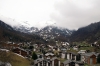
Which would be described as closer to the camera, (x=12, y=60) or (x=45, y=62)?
(x=12, y=60)

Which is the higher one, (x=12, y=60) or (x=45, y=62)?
(x=12, y=60)

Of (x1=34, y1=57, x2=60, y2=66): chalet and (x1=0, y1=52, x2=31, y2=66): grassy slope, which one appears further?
(x1=34, y1=57, x2=60, y2=66): chalet

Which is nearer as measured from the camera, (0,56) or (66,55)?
(0,56)

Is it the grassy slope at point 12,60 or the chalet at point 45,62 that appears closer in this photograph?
the grassy slope at point 12,60

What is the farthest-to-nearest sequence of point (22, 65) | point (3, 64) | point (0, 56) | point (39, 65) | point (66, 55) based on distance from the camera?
point (66, 55), point (39, 65), point (22, 65), point (0, 56), point (3, 64)

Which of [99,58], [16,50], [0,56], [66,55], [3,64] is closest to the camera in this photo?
[3,64]

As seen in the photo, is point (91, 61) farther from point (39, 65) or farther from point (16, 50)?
point (16, 50)

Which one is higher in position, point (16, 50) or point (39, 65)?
point (16, 50)

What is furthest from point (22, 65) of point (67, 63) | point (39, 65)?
point (67, 63)

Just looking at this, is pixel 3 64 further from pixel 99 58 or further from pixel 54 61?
pixel 99 58

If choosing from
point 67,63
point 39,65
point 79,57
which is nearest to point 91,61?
point 79,57
